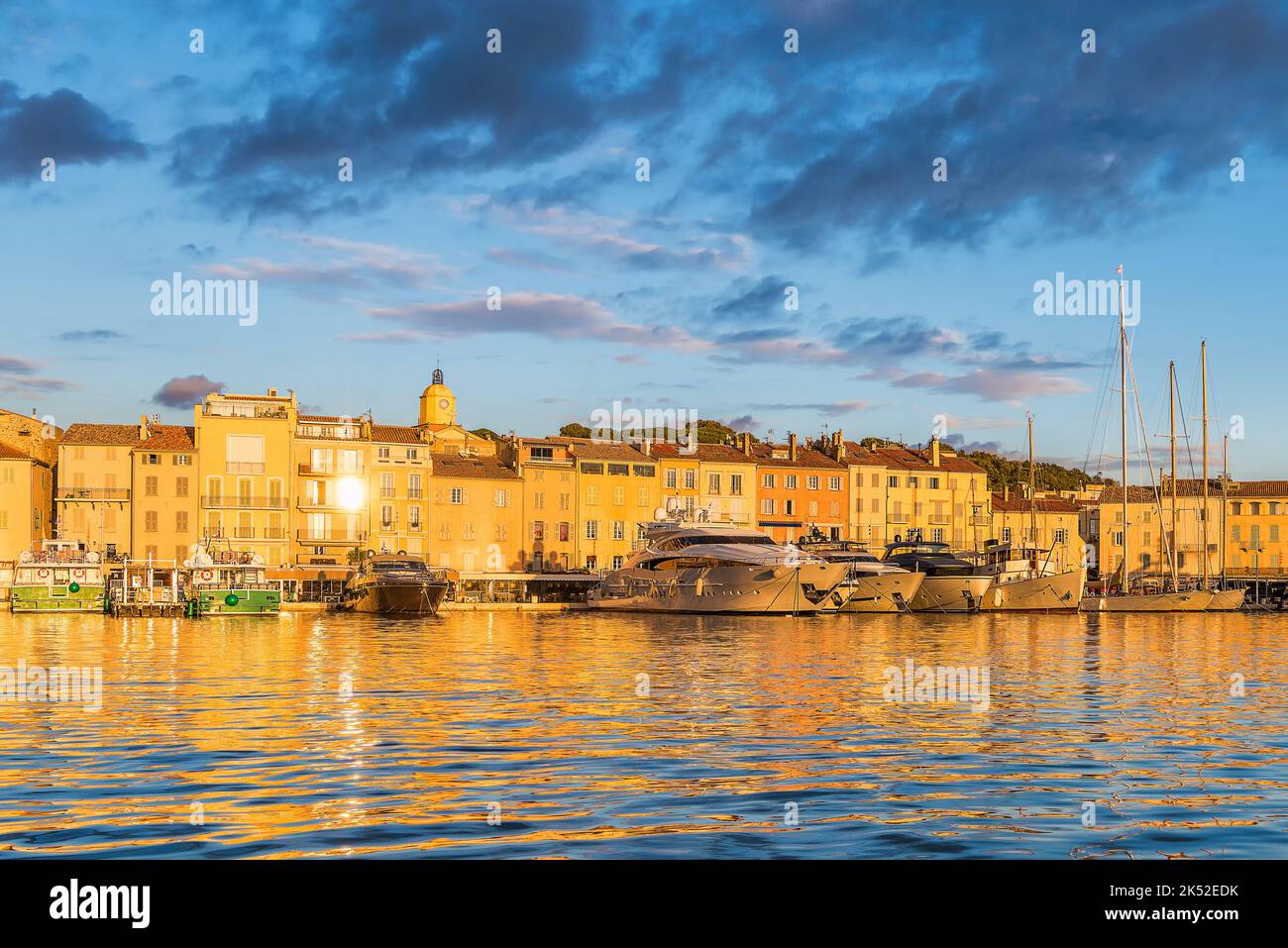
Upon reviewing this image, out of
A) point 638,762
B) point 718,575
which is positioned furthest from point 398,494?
point 638,762

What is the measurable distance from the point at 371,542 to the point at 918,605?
127 ft

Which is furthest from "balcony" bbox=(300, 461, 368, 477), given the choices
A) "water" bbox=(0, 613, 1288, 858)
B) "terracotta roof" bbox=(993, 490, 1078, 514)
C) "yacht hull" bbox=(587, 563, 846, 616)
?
"water" bbox=(0, 613, 1288, 858)

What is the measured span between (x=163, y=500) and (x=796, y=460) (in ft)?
169

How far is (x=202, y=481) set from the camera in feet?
323

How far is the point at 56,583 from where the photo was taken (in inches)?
3248

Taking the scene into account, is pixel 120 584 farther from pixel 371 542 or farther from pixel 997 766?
pixel 997 766

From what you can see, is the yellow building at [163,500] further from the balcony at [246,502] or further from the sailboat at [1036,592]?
the sailboat at [1036,592]

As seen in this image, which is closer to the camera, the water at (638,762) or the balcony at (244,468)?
the water at (638,762)

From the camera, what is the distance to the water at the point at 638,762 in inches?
517

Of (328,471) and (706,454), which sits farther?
(706,454)

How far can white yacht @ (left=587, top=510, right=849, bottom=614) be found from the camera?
80562mm

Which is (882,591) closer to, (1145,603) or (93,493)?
(1145,603)

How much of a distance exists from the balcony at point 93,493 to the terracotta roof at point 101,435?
10.3ft

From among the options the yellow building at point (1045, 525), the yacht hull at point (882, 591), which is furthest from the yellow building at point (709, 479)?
the yacht hull at point (882, 591)
